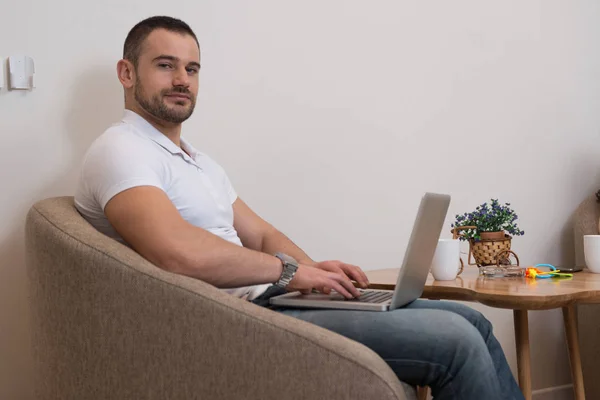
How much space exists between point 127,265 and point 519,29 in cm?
231

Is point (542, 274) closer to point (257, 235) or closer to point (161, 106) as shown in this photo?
point (257, 235)

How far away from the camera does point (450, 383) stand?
1355mm

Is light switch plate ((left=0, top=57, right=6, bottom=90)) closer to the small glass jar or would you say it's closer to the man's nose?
the man's nose

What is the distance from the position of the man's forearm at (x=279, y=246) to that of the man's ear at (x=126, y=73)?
0.57m

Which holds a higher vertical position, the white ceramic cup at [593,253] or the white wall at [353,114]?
the white wall at [353,114]

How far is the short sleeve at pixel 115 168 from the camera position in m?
1.51

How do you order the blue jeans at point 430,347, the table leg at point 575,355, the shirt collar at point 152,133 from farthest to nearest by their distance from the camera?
1. the table leg at point 575,355
2. the shirt collar at point 152,133
3. the blue jeans at point 430,347

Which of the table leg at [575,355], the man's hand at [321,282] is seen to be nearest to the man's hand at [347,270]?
the man's hand at [321,282]

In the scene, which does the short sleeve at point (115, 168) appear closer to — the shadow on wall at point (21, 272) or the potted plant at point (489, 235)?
the shadow on wall at point (21, 272)

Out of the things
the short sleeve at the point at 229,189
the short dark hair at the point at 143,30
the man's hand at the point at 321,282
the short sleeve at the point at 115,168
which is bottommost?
the man's hand at the point at 321,282

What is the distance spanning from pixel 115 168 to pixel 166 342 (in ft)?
1.43

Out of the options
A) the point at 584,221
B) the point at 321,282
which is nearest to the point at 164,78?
the point at 321,282

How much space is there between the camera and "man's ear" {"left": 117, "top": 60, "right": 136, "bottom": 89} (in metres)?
1.87

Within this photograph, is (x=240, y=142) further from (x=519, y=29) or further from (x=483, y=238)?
(x=519, y=29)
